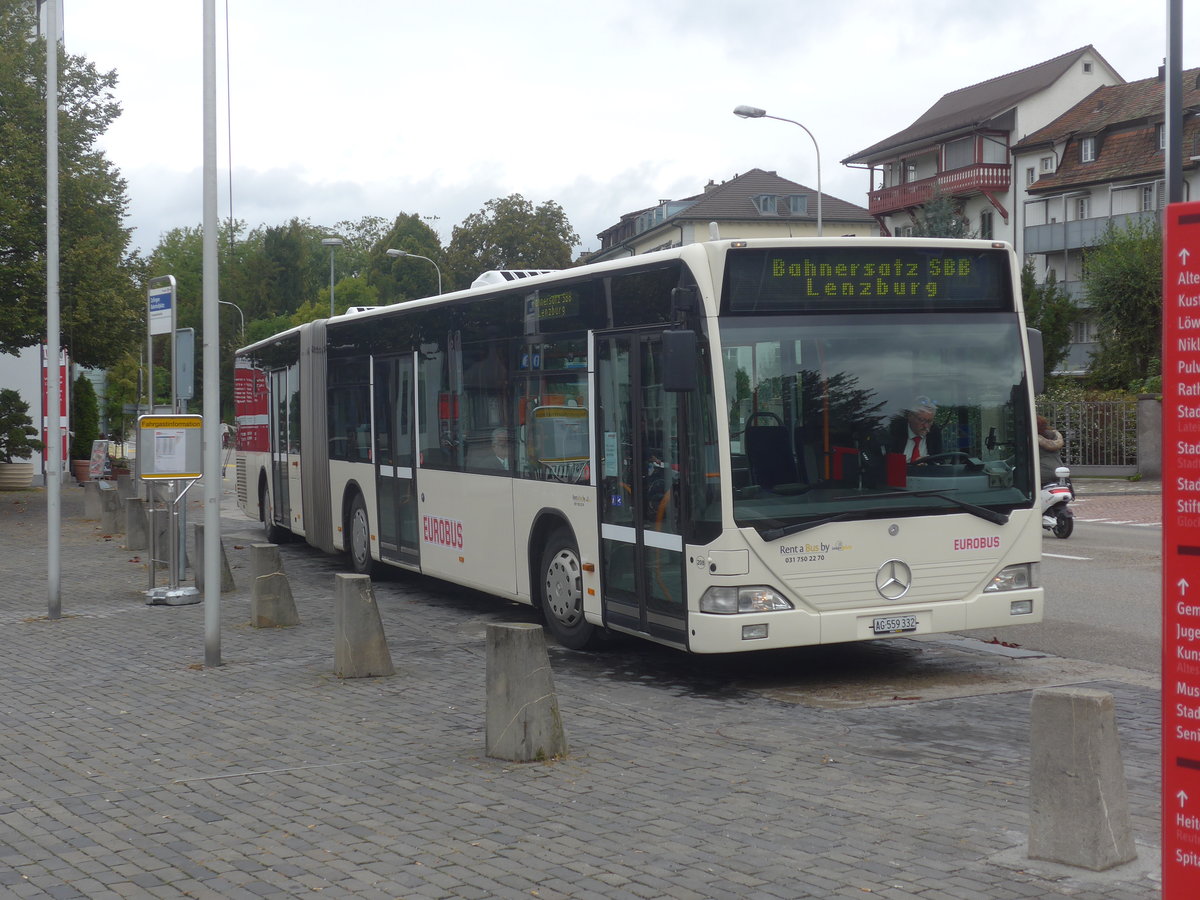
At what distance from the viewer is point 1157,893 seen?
4.97 metres

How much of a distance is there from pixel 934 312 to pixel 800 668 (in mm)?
2720

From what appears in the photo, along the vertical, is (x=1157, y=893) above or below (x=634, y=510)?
below

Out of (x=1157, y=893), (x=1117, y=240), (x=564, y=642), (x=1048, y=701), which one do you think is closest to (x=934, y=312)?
(x=564, y=642)

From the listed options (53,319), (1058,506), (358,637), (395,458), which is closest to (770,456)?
(358,637)

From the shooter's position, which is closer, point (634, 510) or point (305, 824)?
point (305, 824)

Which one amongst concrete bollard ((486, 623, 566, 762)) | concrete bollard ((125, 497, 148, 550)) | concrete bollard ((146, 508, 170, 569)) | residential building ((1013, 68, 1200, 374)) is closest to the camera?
concrete bollard ((486, 623, 566, 762))

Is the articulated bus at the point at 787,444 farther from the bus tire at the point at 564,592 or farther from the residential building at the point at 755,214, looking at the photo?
the residential building at the point at 755,214

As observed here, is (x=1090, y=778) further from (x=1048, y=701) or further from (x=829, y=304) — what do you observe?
(x=829, y=304)

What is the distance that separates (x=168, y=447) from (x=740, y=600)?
21.6 feet

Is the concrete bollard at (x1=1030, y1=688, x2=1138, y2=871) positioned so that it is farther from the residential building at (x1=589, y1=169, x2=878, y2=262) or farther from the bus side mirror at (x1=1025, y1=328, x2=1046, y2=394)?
the residential building at (x1=589, y1=169, x2=878, y2=262)

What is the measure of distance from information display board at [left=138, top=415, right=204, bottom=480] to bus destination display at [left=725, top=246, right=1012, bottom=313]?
20.4ft

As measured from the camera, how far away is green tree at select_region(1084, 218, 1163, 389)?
42500 millimetres

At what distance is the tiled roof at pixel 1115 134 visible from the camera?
2208 inches

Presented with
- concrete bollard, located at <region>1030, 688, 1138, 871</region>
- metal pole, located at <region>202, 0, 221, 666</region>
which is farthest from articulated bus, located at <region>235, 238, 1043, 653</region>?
concrete bollard, located at <region>1030, 688, 1138, 871</region>
